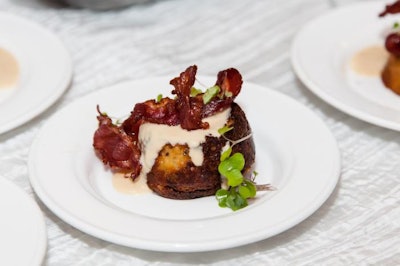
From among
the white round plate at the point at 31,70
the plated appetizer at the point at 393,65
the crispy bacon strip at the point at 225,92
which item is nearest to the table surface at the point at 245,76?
the white round plate at the point at 31,70

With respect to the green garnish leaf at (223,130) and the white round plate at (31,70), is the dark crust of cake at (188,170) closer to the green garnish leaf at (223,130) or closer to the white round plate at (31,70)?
the green garnish leaf at (223,130)

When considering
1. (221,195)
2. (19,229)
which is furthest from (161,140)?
(19,229)

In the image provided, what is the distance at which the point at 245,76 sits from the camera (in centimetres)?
204

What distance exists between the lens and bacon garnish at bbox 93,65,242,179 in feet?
4.76

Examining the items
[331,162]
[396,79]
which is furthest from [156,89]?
[396,79]

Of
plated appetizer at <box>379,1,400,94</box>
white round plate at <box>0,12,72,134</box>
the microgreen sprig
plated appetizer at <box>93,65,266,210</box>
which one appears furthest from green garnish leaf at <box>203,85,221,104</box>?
plated appetizer at <box>379,1,400,94</box>

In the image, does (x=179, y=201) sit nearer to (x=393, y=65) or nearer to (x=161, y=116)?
(x=161, y=116)

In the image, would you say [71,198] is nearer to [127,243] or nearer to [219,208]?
[127,243]

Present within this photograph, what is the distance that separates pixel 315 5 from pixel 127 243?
58.2 inches

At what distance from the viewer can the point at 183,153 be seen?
1.46 metres

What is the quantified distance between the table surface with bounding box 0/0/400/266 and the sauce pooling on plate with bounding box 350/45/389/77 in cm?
18

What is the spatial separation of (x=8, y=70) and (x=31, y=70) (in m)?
0.08

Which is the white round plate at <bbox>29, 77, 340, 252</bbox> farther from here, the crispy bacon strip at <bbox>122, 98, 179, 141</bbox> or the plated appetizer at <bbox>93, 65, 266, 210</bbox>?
the crispy bacon strip at <bbox>122, 98, 179, 141</bbox>

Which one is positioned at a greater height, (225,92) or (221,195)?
(225,92)
